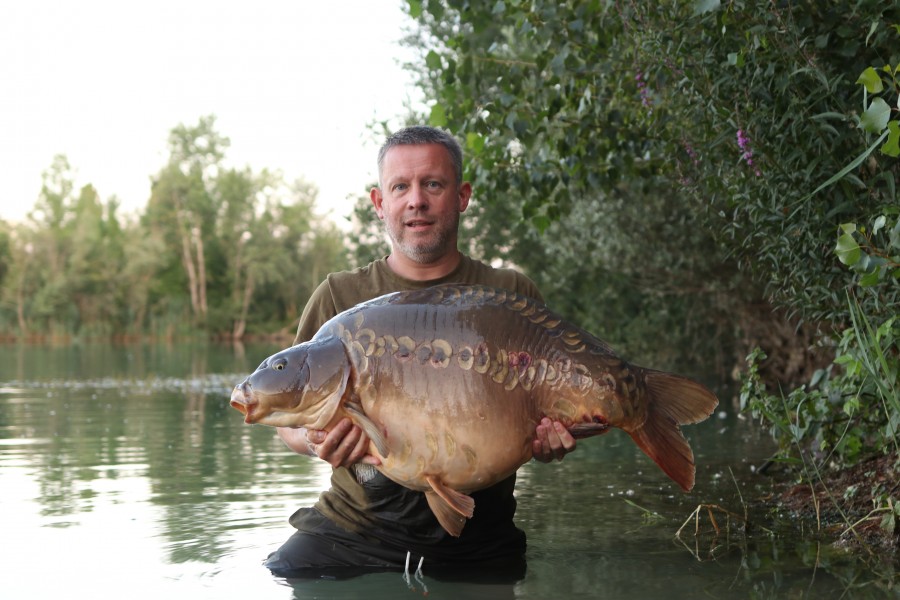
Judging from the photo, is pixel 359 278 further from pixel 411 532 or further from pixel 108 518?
pixel 108 518

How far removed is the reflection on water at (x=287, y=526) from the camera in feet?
14.8

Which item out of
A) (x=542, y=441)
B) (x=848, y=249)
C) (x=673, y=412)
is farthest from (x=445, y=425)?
(x=848, y=249)

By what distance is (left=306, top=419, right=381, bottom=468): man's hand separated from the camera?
348 cm

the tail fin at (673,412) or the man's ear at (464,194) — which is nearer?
the tail fin at (673,412)

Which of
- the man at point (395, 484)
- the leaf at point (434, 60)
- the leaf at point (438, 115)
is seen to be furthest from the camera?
the leaf at point (438, 115)

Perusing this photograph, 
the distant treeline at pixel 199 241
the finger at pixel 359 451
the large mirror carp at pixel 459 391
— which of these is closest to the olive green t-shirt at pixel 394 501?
the finger at pixel 359 451

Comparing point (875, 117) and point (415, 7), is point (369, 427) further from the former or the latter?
point (415, 7)

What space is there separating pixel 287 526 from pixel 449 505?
2.79 metres

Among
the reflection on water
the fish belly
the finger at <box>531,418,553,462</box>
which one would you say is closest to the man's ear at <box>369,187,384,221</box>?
the fish belly

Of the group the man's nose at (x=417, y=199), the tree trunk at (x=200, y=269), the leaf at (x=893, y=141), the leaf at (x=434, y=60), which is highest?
the tree trunk at (x=200, y=269)

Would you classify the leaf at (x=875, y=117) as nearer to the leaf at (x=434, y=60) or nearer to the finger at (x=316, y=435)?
the finger at (x=316, y=435)

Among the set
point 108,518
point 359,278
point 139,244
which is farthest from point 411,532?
point 139,244

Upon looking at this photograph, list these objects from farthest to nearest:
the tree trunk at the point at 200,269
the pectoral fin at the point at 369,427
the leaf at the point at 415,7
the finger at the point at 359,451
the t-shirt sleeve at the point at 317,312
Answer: the tree trunk at the point at 200,269
the leaf at the point at 415,7
the t-shirt sleeve at the point at 317,312
the finger at the point at 359,451
the pectoral fin at the point at 369,427

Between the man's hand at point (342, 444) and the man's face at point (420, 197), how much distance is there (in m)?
1.04
